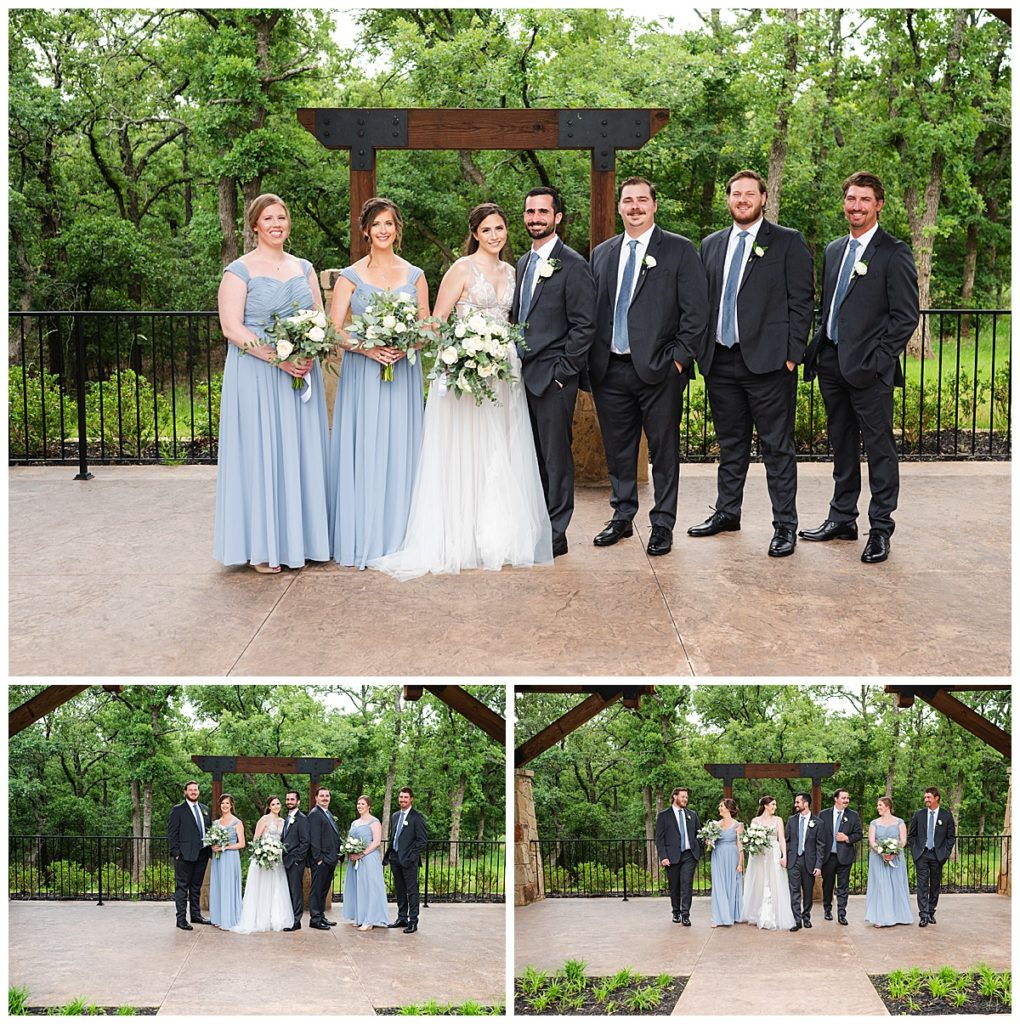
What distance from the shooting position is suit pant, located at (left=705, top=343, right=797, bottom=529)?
6727 millimetres

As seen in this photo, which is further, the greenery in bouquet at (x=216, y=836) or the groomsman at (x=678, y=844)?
the greenery in bouquet at (x=216, y=836)

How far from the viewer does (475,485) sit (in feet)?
21.7

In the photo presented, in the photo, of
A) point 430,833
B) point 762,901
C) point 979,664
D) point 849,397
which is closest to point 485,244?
point 849,397

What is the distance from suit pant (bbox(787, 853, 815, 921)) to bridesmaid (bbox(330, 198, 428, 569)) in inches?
180

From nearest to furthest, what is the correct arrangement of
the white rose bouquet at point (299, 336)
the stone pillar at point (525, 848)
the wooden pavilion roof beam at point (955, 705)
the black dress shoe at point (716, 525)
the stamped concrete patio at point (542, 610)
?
the stamped concrete patio at point (542, 610) → the wooden pavilion roof beam at point (955, 705) → the white rose bouquet at point (299, 336) → the black dress shoe at point (716, 525) → the stone pillar at point (525, 848)

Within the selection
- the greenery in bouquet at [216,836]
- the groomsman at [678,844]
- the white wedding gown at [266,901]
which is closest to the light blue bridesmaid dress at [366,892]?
the white wedding gown at [266,901]

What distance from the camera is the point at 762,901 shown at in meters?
9.13

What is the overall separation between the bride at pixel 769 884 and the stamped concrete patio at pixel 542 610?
3062 mm

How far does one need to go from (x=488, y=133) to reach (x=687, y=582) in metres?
3.76

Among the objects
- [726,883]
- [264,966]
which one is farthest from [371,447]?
[726,883]

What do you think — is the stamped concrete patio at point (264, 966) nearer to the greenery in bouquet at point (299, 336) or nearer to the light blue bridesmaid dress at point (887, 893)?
the light blue bridesmaid dress at point (887, 893)

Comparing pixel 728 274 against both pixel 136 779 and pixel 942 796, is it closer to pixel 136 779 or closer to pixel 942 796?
pixel 942 796

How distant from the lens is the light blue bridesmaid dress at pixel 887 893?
8945mm

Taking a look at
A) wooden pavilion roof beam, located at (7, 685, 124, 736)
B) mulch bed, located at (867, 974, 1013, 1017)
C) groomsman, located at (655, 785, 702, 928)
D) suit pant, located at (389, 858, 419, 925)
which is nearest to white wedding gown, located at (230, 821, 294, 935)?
suit pant, located at (389, 858, 419, 925)
